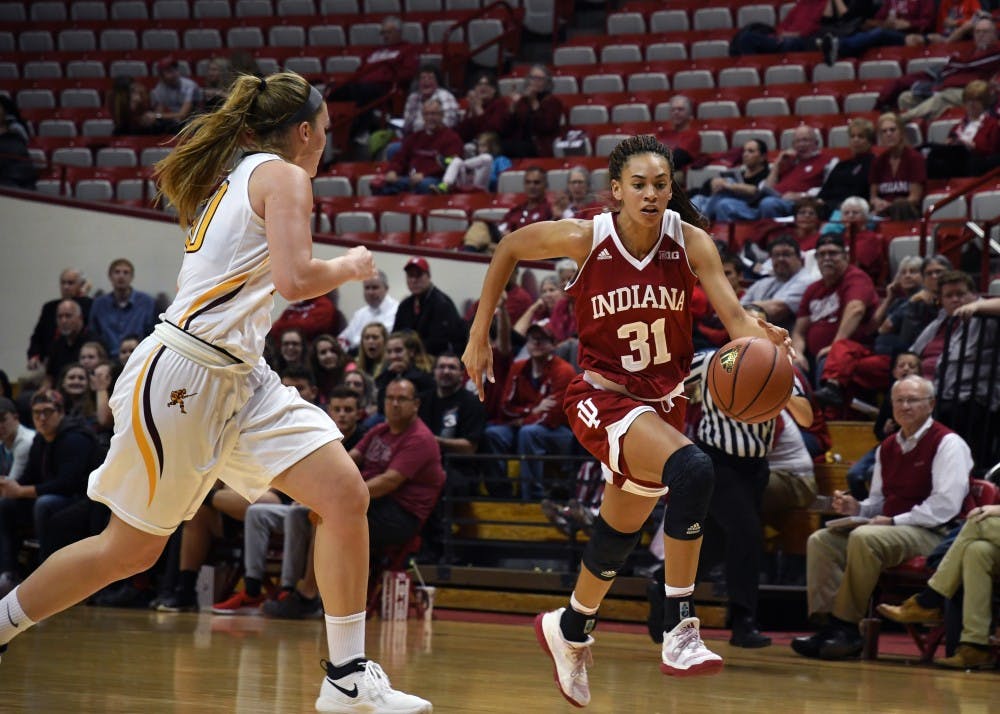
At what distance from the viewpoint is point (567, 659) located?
197 inches

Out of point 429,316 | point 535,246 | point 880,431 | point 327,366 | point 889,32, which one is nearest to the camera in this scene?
point 535,246

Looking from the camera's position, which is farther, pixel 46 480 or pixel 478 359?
pixel 46 480

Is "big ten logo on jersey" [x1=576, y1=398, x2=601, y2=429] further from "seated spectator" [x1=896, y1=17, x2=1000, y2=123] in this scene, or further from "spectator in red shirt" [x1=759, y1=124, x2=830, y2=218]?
"seated spectator" [x1=896, y1=17, x2=1000, y2=123]

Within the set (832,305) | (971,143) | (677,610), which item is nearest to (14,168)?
(832,305)

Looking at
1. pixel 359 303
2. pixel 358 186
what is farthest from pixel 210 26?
pixel 359 303

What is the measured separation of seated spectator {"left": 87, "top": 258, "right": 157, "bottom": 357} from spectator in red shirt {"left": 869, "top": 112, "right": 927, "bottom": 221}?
6315 mm

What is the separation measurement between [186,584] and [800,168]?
20.7ft

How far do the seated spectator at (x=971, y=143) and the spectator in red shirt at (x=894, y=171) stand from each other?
492 mm

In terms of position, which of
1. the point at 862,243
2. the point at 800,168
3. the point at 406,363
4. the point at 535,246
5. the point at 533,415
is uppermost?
the point at 800,168

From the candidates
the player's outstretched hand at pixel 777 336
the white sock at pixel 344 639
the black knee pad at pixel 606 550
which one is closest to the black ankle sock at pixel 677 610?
the black knee pad at pixel 606 550

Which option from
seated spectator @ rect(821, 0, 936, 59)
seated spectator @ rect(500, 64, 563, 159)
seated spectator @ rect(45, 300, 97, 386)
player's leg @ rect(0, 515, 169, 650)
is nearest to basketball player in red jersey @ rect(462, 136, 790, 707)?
player's leg @ rect(0, 515, 169, 650)

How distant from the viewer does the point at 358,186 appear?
51.1 feet

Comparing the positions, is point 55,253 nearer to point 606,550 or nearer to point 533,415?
point 533,415

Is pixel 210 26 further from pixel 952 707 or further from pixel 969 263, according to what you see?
pixel 952 707
